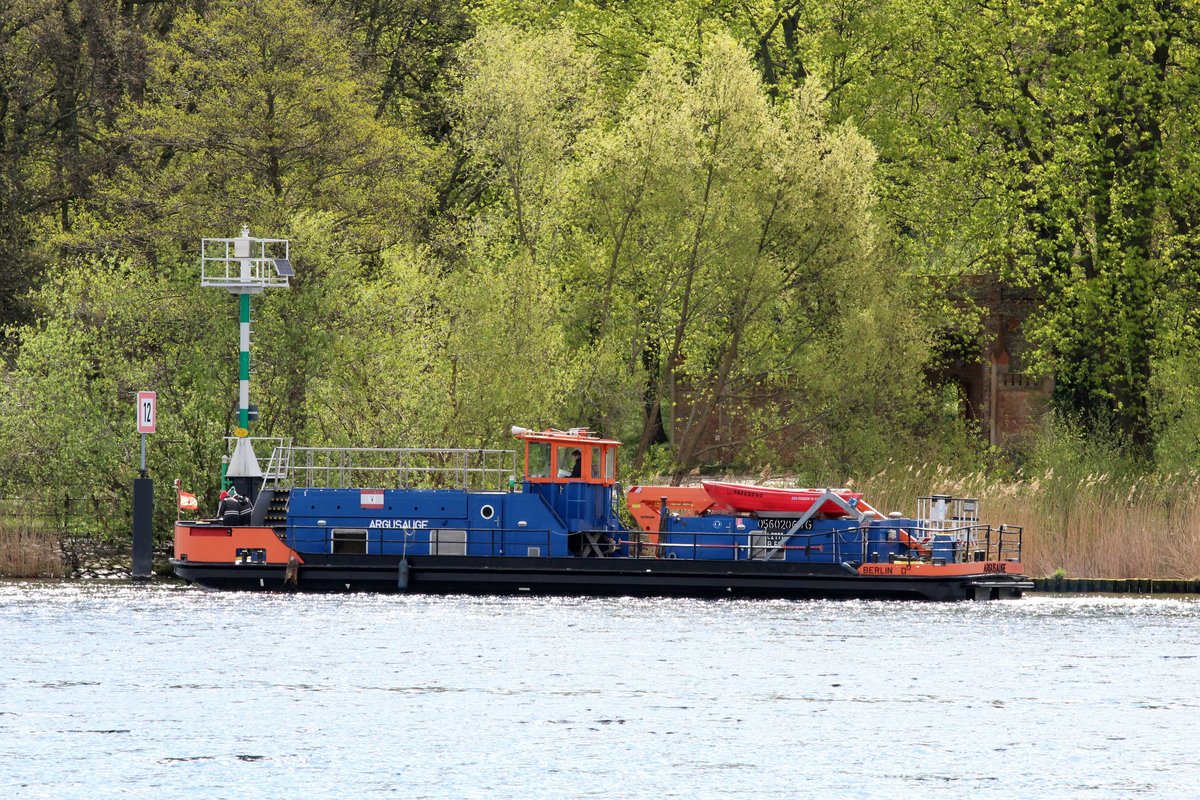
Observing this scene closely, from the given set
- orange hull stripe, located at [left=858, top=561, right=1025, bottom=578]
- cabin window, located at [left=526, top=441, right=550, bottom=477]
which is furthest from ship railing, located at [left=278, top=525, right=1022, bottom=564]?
cabin window, located at [left=526, top=441, right=550, bottom=477]

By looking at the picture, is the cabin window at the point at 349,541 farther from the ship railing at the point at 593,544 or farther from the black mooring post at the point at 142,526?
the black mooring post at the point at 142,526

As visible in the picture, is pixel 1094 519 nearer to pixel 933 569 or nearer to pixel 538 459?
pixel 933 569

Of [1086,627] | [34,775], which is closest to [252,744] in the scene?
[34,775]

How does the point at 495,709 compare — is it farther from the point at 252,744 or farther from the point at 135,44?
the point at 135,44

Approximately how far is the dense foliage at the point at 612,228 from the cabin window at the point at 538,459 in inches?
287

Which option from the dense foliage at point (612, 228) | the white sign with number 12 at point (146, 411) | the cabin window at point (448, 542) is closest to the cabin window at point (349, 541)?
the cabin window at point (448, 542)

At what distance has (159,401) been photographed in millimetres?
48625

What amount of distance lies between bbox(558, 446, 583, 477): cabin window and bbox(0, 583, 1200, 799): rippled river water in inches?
105

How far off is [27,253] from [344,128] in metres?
10.2

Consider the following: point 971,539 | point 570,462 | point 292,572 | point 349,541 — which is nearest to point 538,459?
point 570,462

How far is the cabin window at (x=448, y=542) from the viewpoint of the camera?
41500 mm

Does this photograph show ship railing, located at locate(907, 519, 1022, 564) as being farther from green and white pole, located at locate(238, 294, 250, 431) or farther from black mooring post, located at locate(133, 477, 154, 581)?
black mooring post, located at locate(133, 477, 154, 581)

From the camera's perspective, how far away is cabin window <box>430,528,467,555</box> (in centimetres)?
4150

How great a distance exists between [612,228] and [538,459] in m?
13.7
